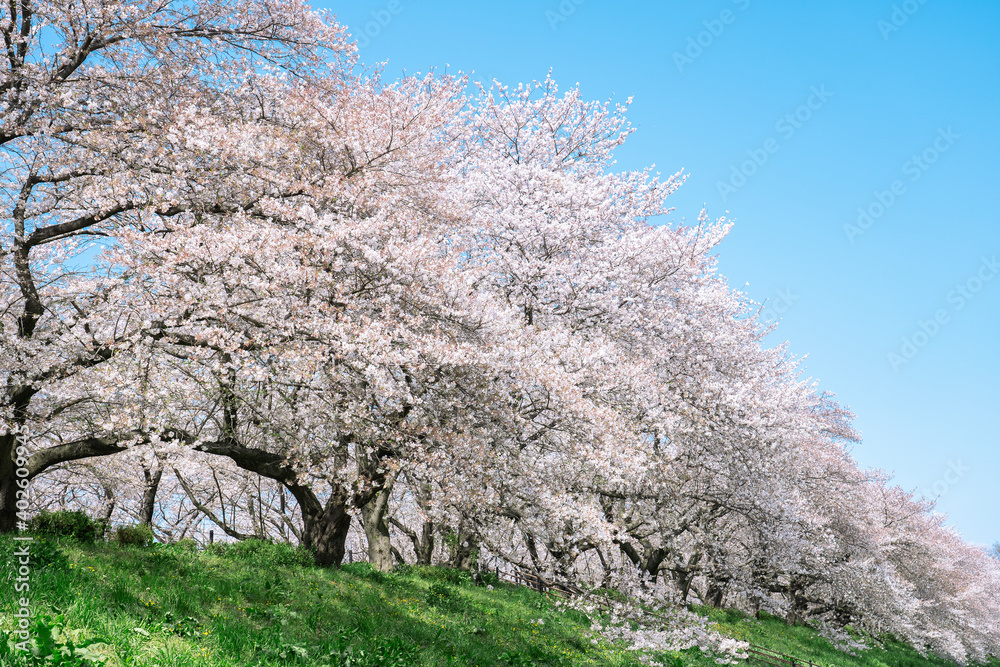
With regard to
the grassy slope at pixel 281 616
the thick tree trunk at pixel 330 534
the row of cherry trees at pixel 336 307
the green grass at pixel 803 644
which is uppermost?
the row of cherry trees at pixel 336 307

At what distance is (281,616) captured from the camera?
324 inches

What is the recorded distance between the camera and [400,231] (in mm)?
11438

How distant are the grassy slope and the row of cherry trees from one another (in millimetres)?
1624

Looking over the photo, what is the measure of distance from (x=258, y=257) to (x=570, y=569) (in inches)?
493

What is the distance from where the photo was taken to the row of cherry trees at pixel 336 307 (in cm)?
905

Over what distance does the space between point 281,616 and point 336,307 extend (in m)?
4.52

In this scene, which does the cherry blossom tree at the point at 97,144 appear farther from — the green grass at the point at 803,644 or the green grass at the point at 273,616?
the green grass at the point at 803,644

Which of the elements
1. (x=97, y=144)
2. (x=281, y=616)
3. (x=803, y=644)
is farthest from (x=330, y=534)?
(x=803, y=644)

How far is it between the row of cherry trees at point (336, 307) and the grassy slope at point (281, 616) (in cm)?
162

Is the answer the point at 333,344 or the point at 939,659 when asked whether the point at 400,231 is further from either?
the point at 939,659

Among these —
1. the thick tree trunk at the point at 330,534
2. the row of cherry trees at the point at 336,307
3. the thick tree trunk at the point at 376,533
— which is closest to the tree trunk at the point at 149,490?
the row of cherry trees at the point at 336,307

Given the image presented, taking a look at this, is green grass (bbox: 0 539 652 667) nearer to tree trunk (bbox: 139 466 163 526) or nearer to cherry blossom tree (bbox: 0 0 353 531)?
cherry blossom tree (bbox: 0 0 353 531)

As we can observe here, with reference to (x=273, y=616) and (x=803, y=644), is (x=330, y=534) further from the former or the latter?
(x=803, y=644)

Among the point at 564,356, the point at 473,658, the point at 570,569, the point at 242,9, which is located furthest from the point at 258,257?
the point at 570,569
